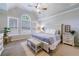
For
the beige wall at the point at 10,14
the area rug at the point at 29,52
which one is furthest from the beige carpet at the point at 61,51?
the beige wall at the point at 10,14

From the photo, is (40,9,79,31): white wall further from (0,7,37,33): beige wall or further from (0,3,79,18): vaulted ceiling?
(0,7,37,33): beige wall

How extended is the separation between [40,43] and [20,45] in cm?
38

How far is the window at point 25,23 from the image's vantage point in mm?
2396

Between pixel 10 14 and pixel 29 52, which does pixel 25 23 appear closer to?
pixel 10 14

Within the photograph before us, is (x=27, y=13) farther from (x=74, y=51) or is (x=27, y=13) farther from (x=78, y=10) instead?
(x=74, y=51)

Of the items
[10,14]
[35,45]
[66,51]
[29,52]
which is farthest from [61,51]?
[10,14]

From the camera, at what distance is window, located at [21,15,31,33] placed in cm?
240

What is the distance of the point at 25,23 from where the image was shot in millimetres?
2412

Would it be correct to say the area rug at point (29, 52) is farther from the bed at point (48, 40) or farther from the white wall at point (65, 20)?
the white wall at point (65, 20)

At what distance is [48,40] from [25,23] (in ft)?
1.79

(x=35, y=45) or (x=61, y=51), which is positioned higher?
(x=35, y=45)

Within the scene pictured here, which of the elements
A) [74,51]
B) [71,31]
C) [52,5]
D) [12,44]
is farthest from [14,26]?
[74,51]

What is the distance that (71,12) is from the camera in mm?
2322

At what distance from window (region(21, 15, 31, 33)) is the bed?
0.60ft
